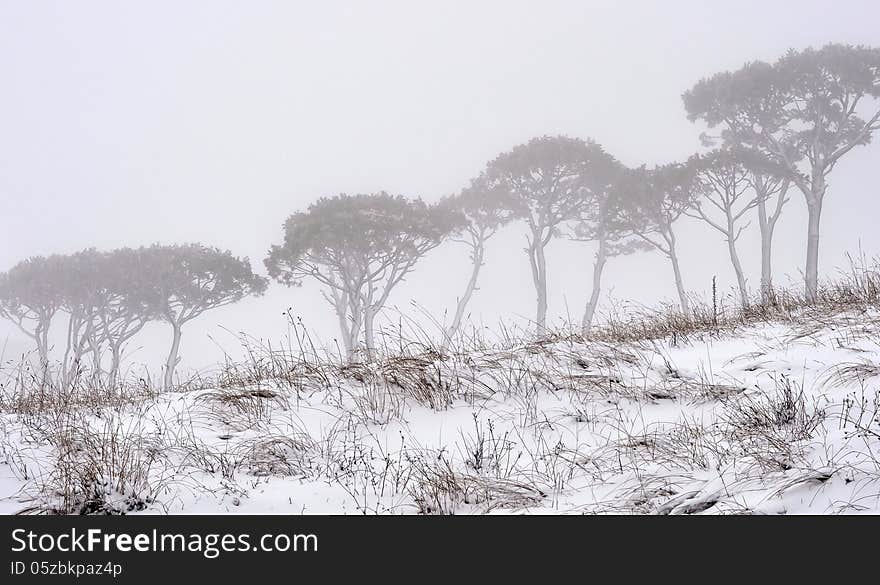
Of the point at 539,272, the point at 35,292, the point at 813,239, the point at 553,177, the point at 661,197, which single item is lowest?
the point at 813,239

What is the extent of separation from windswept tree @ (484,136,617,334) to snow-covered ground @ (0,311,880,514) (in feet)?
80.5

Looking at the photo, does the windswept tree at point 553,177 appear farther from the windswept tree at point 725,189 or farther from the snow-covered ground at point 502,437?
the snow-covered ground at point 502,437

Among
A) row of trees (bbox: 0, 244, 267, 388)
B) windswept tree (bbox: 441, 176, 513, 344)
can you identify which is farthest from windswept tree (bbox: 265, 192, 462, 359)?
row of trees (bbox: 0, 244, 267, 388)

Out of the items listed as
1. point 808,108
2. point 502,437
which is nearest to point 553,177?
point 808,108

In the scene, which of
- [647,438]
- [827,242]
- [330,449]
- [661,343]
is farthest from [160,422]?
[827,242]

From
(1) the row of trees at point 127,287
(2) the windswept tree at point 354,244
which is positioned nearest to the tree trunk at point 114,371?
(1) the row of trees at point 127,287

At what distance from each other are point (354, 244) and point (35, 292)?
1785 cm

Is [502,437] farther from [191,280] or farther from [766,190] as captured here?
[191,280]

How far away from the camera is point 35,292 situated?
1190 inches

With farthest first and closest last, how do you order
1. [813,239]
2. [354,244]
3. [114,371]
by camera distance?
1. [354,244]
2. [813,239]
3. [114,371]

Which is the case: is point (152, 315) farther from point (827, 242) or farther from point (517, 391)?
point (827, 242)

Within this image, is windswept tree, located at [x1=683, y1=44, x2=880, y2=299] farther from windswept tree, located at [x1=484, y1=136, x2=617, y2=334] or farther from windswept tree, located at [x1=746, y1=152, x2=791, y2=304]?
windswept tree, located at [x1=484, y1=136, x2=617, y2=334]
